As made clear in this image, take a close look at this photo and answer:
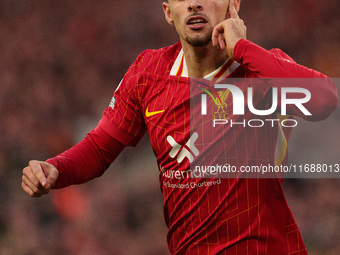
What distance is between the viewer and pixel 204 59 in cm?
229

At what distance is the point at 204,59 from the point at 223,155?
41 cm

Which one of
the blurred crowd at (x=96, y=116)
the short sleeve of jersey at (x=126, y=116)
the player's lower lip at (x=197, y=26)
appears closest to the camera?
the player's lower lip at (x=197, y=26)

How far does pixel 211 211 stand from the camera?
2.09 m

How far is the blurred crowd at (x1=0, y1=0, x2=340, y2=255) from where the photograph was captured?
458 centimetres

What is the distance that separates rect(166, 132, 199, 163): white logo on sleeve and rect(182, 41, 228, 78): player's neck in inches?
10.6

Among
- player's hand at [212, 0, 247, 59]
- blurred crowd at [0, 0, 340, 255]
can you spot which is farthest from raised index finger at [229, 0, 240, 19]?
blurred crowd at [0, 0, 340, 255]

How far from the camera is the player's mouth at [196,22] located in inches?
87.8

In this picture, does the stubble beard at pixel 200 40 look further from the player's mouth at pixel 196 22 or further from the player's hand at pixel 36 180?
the player's hand at pixel 36 180

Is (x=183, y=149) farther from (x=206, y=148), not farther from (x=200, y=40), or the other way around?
(x=200, y=40)

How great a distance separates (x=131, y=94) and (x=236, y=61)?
1.47ft

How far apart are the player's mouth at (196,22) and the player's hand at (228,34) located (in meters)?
0.07

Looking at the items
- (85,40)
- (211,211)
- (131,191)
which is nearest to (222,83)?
(211,211)

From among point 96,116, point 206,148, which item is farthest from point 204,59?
point 96,116

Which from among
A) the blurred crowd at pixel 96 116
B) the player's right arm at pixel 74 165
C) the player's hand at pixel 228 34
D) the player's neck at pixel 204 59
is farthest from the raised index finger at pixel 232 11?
the blurred crowd at pixel 96 116
